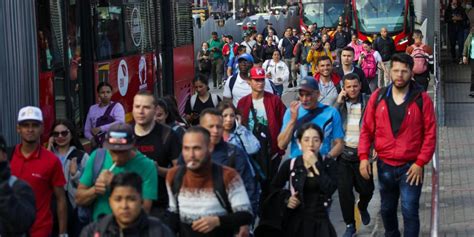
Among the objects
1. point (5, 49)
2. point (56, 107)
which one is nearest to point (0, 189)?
point (5, 49)

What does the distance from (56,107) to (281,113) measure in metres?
2.38

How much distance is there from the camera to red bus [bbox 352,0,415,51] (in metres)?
37.8

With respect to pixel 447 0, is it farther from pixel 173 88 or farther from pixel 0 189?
pixel 0 189

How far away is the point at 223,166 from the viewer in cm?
664

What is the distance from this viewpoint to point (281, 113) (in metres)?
10.8

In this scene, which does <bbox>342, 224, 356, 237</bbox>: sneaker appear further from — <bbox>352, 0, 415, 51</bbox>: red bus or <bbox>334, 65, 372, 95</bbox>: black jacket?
<bbox>352, 0, 415, 51</bbox>: red bus

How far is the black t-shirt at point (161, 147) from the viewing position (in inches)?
311

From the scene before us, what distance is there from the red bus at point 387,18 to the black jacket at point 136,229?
1263 inches

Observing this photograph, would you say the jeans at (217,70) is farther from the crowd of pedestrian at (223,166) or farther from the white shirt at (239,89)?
the crowd of pedestrian at (223,166)

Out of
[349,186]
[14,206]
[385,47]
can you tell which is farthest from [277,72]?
[14,206]

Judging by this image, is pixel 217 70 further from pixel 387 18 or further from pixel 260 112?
pixel 260 112

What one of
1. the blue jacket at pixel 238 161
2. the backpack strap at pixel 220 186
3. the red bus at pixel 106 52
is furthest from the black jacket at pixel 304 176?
the red bus at pixel 106 52

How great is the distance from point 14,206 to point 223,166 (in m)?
1.33

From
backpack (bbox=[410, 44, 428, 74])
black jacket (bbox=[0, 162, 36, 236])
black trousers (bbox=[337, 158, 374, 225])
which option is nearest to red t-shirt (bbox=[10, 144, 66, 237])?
black jacket (bbox=[0, 162, 36, 236])
